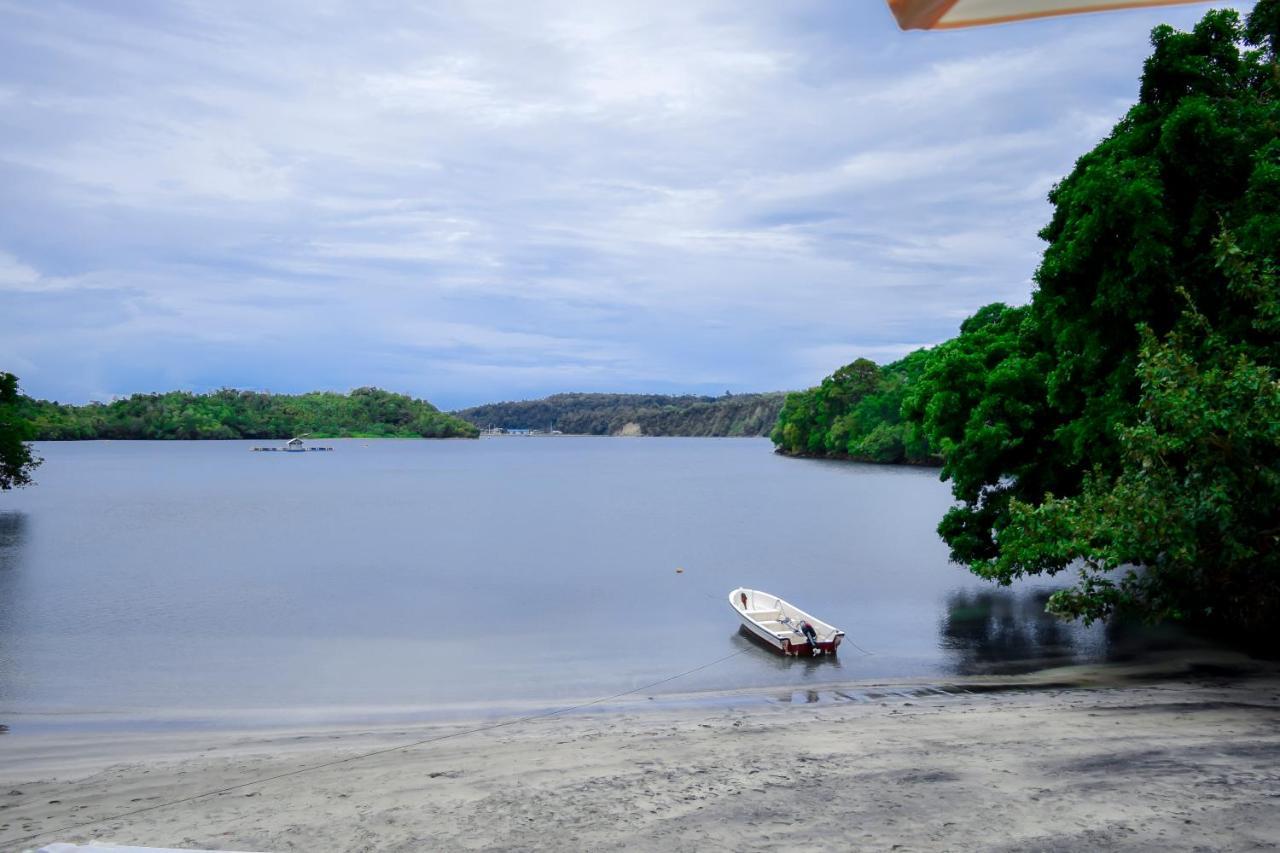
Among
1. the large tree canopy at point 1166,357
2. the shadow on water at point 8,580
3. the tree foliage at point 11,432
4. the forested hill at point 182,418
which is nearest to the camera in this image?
the large tree canopy at point 1166,357

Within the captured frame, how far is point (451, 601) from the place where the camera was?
28.4 metres

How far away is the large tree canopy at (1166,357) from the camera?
12.2 metres

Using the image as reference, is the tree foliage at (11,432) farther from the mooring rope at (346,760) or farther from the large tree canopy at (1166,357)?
the large tree canopy at (1166,357)

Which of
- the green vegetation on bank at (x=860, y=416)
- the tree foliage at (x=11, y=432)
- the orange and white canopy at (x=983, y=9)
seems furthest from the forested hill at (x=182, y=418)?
the orange and white canopy at (x=983, y=9)

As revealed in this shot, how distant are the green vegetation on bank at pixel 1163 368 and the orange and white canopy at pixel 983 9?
11.6 metres

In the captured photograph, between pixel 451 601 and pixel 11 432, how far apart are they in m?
33.9

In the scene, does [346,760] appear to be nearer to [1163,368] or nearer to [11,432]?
[1163,368]

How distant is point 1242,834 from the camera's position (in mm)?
7141

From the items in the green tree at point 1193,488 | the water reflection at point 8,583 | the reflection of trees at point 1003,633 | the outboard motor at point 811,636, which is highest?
the green tree at point 1193,488

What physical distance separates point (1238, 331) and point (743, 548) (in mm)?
26493

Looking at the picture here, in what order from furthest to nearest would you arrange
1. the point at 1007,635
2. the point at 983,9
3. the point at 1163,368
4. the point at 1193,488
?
the point at 1007,635, the point at 1193,488, the point at 1163,368, the point at 983,9

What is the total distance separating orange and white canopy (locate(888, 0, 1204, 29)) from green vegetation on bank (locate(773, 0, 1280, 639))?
1162 cm

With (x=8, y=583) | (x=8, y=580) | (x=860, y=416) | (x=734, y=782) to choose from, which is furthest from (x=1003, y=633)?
(x=860, y=416)

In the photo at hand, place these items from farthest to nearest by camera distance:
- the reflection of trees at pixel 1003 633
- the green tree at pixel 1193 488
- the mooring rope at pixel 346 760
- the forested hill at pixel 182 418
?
the forested hill at pixel 182 418, the reflection of trees at pixel 1003 633, the green tree at pixel 1193 488, the mooring rope at pixel 346 760
